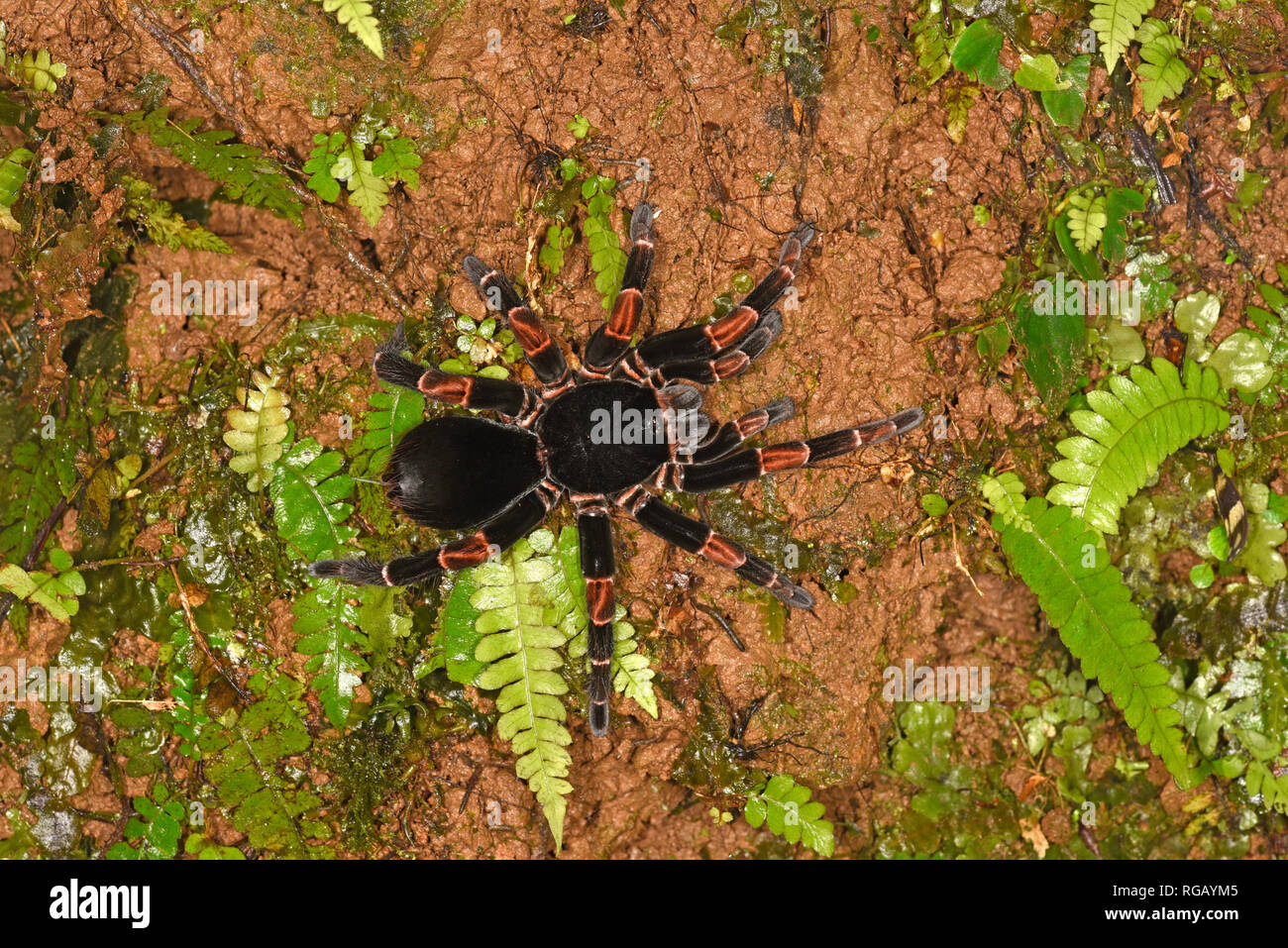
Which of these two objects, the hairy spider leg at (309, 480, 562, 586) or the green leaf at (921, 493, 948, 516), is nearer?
the hairy spider leg at (309, 480, 562, 586)

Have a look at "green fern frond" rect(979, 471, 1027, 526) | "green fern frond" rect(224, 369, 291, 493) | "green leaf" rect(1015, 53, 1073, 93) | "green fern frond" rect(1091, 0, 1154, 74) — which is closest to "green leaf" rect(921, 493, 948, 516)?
"green fern frond" rect(979, 471, 1027, 526)

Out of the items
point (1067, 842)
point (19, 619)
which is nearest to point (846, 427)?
point (1067, 842)

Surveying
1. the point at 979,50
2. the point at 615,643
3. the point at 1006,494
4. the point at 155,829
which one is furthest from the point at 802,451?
the point at 155,829

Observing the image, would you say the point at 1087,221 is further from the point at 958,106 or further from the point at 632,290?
the point at 632,290

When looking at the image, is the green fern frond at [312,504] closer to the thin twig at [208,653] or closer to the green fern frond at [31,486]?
the thin twig at [208,653]

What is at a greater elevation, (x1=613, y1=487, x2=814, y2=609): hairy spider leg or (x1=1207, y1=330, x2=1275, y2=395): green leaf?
(x1=1207, y1=330, x2=1275, y2=395): green leaf

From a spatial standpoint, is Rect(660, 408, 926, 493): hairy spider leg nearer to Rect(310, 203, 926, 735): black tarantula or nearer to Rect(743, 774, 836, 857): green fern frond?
Rect(310, 203, 926, 735): black tarantula

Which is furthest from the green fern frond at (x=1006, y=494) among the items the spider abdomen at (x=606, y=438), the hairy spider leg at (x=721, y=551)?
the spider abdomen at (x=606, y=438)

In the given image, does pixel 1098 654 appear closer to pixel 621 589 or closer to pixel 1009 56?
pixel 621 589
